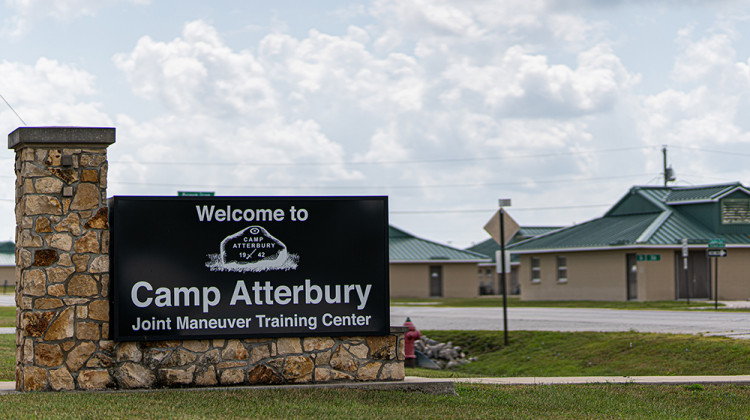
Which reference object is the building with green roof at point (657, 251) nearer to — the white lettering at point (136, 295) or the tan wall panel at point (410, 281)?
the tan wall panel at point (410, 281)

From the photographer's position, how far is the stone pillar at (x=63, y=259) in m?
10.8

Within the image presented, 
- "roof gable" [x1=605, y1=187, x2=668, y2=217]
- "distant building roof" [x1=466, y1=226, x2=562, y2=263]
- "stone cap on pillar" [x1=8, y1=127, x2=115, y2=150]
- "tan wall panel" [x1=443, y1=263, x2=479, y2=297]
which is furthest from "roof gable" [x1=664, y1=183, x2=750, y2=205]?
"stone cap on pillar" [x1=8, y1=127, x2=115, y2=150]

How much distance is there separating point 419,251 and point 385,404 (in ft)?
159

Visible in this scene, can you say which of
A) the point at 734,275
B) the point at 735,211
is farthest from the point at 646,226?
the point at 734,275

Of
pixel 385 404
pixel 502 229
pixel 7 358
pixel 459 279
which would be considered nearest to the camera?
pixel 385 404

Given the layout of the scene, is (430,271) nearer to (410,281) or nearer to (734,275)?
(410,281)

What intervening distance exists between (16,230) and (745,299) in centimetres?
3747

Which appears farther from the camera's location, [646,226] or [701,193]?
[701,193]

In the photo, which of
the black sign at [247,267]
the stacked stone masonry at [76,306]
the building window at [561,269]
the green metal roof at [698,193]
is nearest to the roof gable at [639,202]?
the green metal roof at [698,193]

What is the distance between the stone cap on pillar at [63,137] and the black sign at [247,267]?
31.1 inches

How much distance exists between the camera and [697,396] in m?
12.0

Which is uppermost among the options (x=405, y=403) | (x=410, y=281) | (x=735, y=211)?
(x=735, y=211)

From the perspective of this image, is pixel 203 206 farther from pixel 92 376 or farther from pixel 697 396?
pixel 697 396

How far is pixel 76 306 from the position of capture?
35.8 feet
